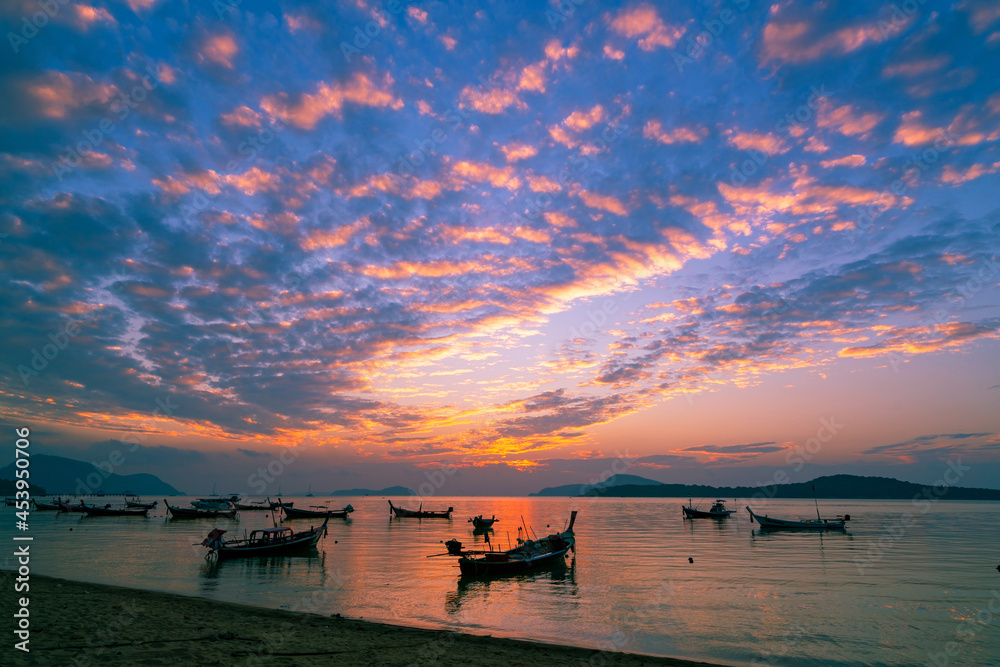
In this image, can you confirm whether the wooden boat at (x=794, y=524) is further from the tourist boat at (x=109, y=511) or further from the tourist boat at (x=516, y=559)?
the tourist boat at (x=109, y=511)

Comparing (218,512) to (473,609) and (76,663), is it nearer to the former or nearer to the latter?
(473,609)

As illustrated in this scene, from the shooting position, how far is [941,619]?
23.7 meters

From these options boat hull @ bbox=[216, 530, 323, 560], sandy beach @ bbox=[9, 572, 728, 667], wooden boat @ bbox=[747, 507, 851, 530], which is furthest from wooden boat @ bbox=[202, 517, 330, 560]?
wooden boat @ bbox=[747, 507, 851, 530]

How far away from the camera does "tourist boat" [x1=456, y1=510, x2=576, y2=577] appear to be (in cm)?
3503

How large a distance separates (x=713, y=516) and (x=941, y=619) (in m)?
83.6

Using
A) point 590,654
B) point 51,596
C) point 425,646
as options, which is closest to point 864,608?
point 590,654

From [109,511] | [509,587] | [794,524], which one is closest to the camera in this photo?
[509,587]

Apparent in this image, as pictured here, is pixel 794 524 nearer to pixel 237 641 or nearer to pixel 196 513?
pixel 237 641

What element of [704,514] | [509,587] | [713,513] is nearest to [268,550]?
[509,587]

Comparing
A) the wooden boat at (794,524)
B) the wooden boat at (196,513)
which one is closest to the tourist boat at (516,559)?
the wooden boat at (794,524)

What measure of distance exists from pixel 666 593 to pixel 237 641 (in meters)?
23.2

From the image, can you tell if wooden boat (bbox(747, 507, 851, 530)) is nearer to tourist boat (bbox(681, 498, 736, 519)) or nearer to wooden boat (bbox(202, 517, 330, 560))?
tourist boat (bbox(681, 498, 736, 519))

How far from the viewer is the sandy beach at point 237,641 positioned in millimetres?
14703

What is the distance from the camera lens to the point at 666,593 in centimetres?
3000
